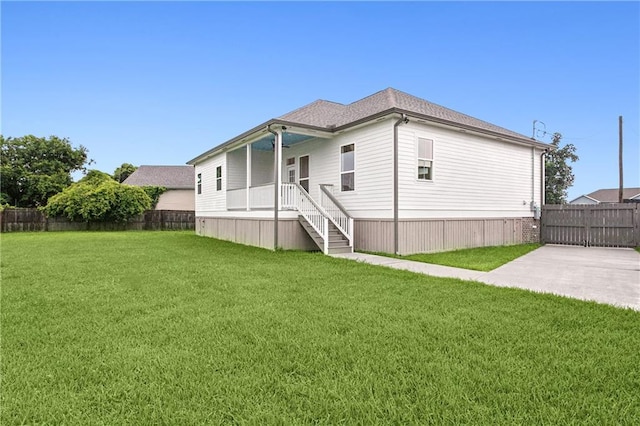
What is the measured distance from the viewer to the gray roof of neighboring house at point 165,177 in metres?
30.0

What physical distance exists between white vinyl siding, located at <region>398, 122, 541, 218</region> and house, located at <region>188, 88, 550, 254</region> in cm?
3

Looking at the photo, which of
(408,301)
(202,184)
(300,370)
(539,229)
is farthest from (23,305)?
(539,229)

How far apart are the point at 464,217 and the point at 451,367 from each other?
31.1 feet

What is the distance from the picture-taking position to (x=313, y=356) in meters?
2.86

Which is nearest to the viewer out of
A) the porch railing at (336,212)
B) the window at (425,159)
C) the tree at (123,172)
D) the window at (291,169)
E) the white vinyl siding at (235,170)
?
the window at (425,159)

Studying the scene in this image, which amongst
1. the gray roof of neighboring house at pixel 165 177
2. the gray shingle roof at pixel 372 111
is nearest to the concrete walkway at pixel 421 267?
the gray shingle roof at pixel 372 111

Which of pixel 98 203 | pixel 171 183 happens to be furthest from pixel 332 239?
pixel 171 183

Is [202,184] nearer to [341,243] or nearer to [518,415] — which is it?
[341,243]

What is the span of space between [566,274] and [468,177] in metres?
5.09

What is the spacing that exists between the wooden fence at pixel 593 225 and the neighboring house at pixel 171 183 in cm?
2584

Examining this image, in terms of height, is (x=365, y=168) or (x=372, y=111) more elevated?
(x=372, y=111)

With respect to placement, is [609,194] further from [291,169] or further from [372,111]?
[291,169]

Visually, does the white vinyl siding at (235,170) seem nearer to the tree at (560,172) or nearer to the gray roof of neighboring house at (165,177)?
the gray roof of neighboring house at (165,177)

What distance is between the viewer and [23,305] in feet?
14.4
